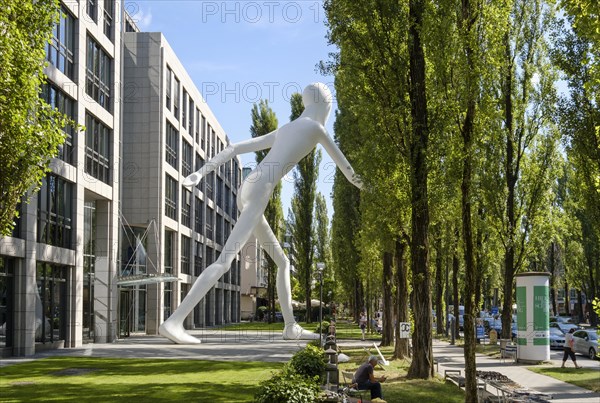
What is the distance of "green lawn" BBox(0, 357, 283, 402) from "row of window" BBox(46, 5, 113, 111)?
11.8 metres

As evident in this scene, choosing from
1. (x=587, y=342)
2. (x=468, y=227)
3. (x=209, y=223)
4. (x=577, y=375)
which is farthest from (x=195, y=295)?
(x=209, y=223)

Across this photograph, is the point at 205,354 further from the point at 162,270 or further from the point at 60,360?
the point at 162,270

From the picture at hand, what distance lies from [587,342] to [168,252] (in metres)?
25.2

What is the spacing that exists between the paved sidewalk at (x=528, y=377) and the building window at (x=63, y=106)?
16.7m

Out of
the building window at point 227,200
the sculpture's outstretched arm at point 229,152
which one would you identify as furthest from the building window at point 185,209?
the sculpture's outstretched arm at point 229,152

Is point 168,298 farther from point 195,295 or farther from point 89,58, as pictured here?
point 195,295

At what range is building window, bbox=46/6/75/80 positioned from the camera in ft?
89.9

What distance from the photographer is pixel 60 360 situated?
77.6ft

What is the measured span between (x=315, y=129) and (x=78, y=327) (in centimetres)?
1771

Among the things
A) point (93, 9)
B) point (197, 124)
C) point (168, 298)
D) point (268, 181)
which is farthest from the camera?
point (197, 124)

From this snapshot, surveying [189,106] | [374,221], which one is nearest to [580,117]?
[374,221]

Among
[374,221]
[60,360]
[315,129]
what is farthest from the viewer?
[374,221]

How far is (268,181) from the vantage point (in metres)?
16.7

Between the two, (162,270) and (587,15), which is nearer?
(587,15)
